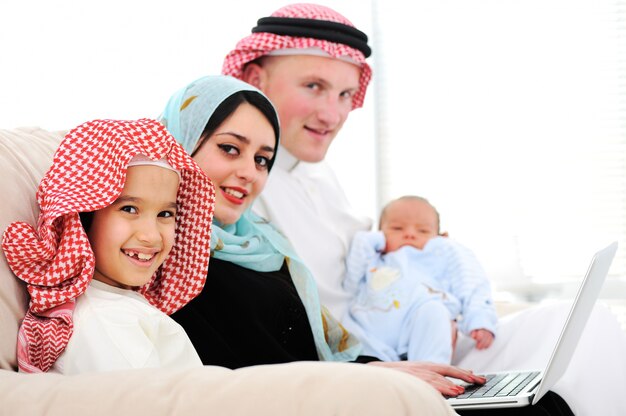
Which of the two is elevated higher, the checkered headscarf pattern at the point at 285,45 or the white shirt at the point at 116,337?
the checkered headscarf pattern at the point at 285,45

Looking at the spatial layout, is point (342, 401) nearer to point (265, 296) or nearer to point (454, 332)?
point (265, 296)

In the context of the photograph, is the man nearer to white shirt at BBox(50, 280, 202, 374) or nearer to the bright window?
white shirt at BBox(50, 280, 202, 374)

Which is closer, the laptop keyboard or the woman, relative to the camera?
the laptop keyboard

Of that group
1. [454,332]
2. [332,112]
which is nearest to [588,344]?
[454,332]

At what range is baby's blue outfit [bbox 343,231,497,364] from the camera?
2436 millimetres

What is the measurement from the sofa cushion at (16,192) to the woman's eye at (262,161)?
1.46 feet

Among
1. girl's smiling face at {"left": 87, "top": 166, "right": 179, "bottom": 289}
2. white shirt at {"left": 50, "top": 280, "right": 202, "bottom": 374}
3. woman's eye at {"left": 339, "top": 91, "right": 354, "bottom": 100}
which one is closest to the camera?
white shirt at {"left": 50, "top": 280, "right": 202, "bottom": 374}

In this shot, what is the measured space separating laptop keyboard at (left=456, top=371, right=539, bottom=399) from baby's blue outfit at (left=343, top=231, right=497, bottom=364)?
0.35 m

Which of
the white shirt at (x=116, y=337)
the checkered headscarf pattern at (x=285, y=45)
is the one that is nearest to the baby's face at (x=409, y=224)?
the checkered headscarf pattern at (x=285, y=45)

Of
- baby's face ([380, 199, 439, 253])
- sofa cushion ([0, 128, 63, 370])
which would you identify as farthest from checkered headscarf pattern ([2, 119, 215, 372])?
baby's face ([380, 199, 439, 253])

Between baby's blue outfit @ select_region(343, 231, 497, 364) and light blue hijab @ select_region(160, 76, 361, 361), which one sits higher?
light blue hijab @ select_region(160, 76, 361, 361)

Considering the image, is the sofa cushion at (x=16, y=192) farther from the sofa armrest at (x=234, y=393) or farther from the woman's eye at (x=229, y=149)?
the woman's eye at (x=229, y=149)

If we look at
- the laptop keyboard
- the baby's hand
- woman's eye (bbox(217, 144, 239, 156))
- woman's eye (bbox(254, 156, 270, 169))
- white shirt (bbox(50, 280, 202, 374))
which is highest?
woman's eye (bbox(217, 144, 239, 156))

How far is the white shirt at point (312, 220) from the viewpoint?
2555 millimetres
